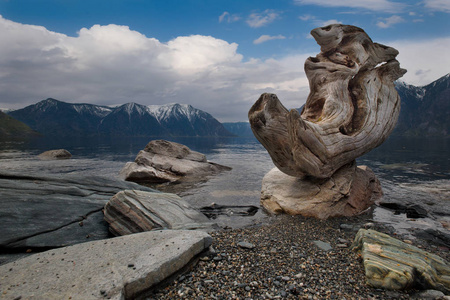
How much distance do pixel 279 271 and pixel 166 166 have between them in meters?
18.1

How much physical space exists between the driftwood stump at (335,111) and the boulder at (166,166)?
41.0 ft

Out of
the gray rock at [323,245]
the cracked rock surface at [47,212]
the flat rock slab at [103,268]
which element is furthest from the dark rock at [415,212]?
the cracked rock surface at [47,212]

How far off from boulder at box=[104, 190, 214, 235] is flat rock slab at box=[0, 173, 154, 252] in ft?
1.84

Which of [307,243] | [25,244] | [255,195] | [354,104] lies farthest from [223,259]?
[354,104]

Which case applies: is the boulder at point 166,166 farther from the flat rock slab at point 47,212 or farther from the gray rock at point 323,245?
the gray rock at point 323,245

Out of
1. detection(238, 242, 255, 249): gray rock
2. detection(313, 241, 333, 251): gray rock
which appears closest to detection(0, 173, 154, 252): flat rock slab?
detection(238, 242, 255, 249): gray rock

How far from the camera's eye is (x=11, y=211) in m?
7.34

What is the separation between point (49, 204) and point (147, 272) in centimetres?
572

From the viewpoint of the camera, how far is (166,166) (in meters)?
22.4

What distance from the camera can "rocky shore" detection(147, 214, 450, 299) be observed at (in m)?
4.80

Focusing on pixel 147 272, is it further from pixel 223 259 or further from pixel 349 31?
pixel 349 31

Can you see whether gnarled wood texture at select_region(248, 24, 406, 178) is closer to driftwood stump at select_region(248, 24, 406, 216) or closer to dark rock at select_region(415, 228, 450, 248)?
driftwood stump at select_region(248, 24, 406, 216)

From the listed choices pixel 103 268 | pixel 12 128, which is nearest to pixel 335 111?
pixel 103 268

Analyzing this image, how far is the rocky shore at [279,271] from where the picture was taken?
15.8 ft
